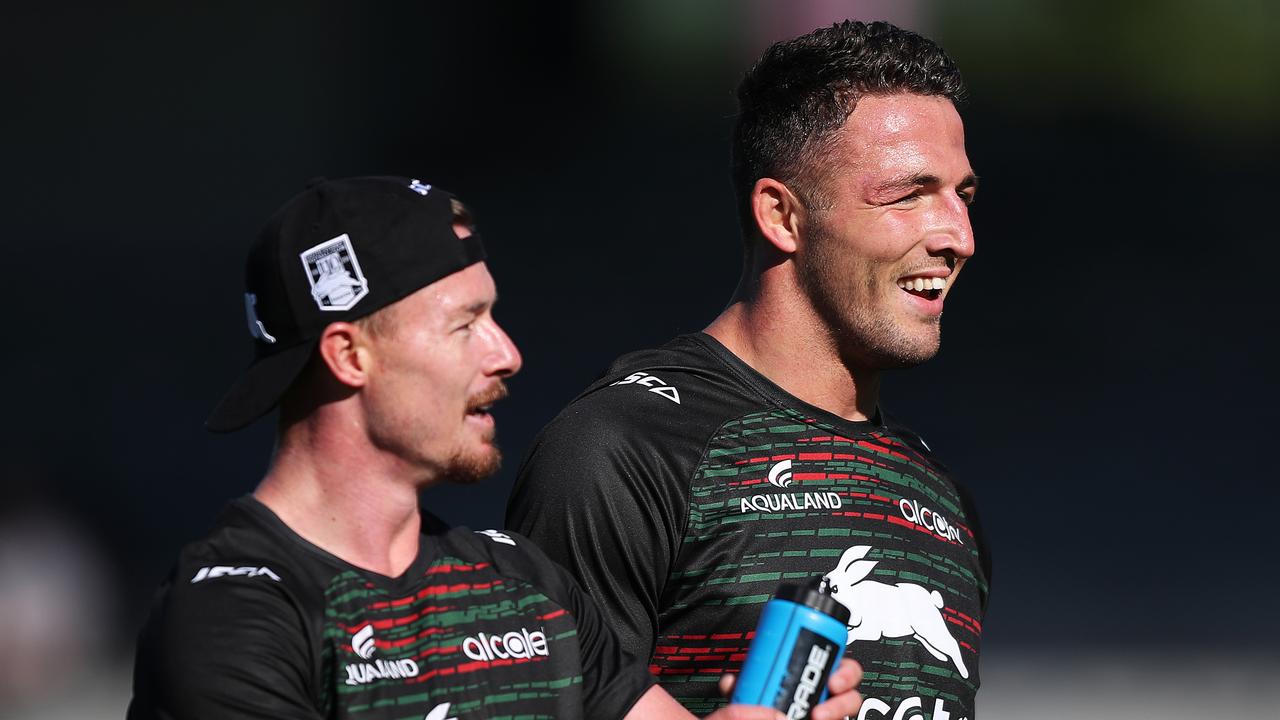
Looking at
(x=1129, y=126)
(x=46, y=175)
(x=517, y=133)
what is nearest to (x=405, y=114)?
(x=517, y=133)

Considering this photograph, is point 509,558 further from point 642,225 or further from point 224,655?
point 642,225

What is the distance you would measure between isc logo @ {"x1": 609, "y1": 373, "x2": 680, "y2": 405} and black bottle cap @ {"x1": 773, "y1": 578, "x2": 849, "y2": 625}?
0.70 m

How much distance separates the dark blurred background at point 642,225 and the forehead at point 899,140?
4.95 m

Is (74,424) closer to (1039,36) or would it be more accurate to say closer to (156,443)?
(156,443)

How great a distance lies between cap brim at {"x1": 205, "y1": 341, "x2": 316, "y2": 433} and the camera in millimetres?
1921

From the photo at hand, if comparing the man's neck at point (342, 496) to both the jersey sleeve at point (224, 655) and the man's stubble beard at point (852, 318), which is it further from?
the man's stubble beard at point (852, 318)

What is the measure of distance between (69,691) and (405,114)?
360 cm

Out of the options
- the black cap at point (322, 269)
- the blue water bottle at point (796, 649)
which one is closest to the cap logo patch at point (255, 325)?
the black cap at point (322, 269)

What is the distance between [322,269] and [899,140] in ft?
3.68

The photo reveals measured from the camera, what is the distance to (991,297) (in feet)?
28.6

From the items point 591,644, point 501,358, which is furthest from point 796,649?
point 501,358

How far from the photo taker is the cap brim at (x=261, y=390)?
1921mm

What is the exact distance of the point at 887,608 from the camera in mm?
2393

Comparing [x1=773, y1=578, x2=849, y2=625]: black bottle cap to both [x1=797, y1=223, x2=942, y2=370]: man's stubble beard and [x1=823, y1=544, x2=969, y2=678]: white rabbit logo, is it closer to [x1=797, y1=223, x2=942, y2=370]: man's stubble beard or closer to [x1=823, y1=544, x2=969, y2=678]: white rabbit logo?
[x1=823, y1=544, x2=969, y2=678]: white rabbit logo
